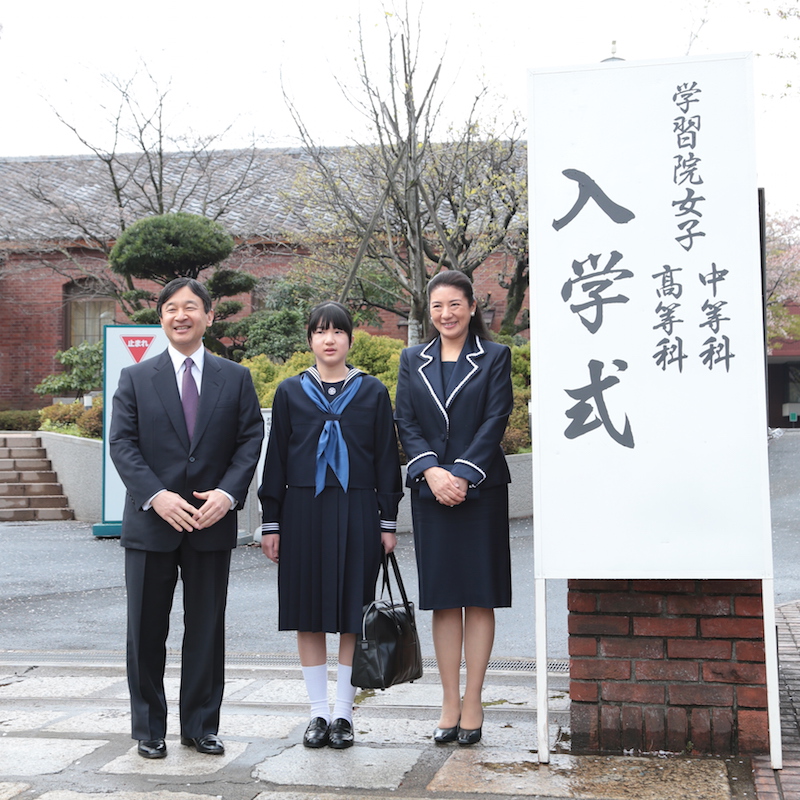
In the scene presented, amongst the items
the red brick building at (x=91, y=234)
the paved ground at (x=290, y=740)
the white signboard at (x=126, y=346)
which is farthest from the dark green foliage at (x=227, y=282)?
the paved ground at (x=290, y=740)

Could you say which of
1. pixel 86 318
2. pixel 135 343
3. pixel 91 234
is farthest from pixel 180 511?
pixel 86 318

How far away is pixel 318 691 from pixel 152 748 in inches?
26.1

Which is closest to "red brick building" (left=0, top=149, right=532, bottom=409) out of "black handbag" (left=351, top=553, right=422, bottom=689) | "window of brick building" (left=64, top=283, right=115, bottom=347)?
"window of brick building" (left=64, top=283, right=115, bottom=347)

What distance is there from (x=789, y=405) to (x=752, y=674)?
27.5m

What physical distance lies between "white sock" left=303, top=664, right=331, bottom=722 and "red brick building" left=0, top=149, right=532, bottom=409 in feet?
54.8

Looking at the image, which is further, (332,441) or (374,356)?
(374,356)

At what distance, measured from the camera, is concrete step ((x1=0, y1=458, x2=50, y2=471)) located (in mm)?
14555

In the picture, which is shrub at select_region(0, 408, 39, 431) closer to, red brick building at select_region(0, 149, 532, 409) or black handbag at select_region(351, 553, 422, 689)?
red brick building at select_region(0, 149, 532, 409)

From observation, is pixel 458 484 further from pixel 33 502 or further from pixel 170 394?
pixel 33 502

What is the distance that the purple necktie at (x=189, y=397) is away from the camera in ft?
11.9

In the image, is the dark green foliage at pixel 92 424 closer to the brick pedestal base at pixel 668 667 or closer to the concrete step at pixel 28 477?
the concrete step at pixel 28 477

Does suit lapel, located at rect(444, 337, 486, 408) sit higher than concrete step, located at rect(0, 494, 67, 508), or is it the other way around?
suit lapel, located at rect(444, 337, 486, 408)

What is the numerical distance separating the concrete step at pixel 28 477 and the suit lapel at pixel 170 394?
11522 mm

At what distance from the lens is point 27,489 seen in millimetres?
13891
